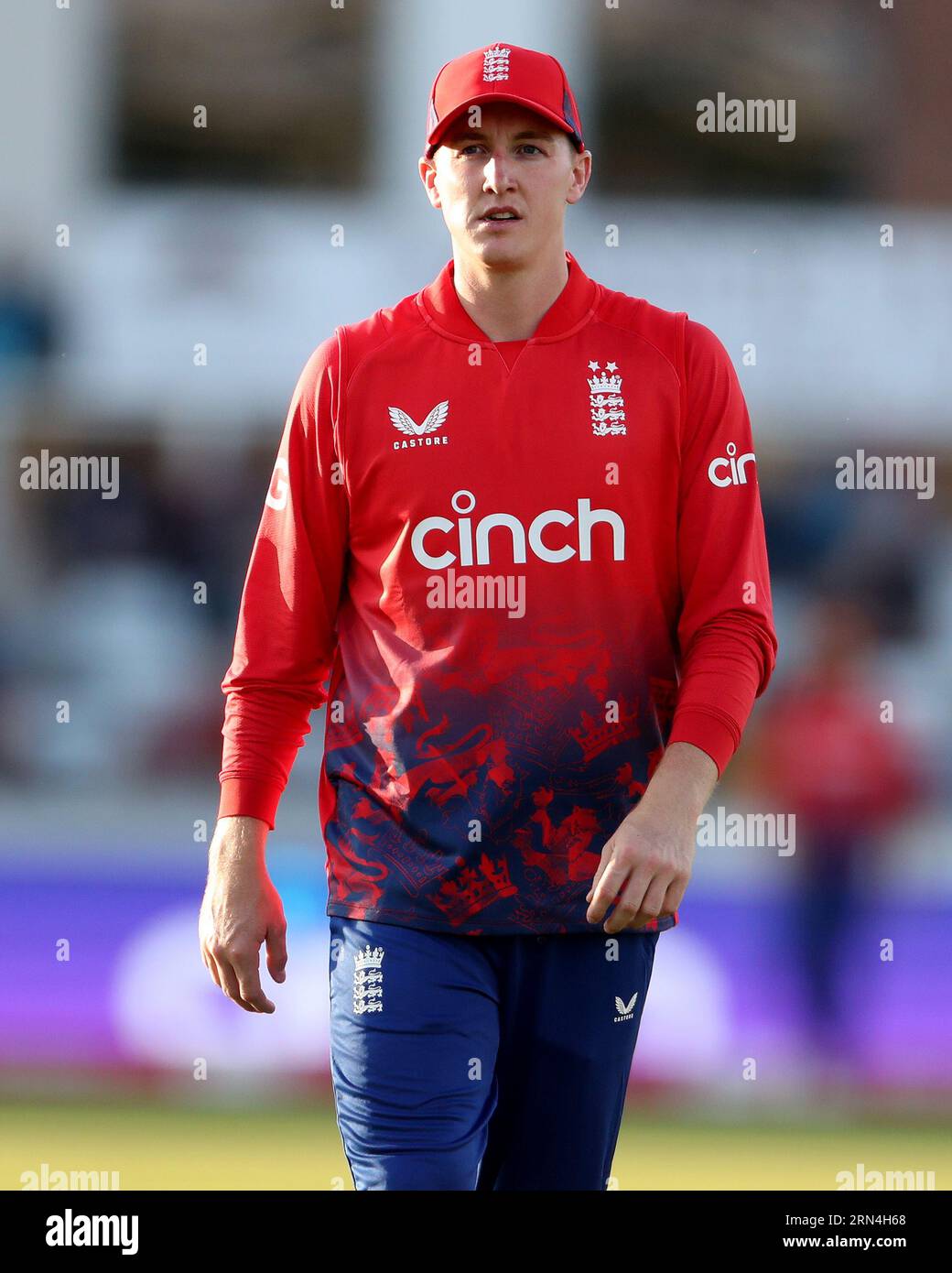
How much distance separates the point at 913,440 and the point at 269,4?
16.2ft

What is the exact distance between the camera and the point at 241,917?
276cm

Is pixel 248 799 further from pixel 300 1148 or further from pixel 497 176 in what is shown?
pixel 300 1148

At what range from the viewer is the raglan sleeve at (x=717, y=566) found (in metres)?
2.75

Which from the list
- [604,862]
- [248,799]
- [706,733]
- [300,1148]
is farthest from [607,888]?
[300,1148]

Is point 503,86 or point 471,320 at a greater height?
point 503,86

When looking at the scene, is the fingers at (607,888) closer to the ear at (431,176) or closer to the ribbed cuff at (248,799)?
the ribbed cuff at (248,799)

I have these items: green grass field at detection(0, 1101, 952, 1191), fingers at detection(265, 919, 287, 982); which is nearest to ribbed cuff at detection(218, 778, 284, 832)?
fingers at detection(265, 919, 287, 982)

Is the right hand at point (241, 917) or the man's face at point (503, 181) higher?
the man's face at point (503, 181)

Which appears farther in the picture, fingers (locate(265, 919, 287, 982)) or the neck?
the neck

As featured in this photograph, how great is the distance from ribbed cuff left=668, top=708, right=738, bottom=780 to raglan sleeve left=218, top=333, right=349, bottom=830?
62 centimetres

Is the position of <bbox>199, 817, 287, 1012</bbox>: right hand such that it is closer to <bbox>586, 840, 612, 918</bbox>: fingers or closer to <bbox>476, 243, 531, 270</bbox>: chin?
<bbox>586, 840, 612, 918</bbox>: fingers

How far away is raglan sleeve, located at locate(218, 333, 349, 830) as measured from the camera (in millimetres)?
2924

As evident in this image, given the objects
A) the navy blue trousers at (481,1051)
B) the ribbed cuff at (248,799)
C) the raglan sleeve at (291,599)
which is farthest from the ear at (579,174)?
the navy blue trousers at (481,1051)

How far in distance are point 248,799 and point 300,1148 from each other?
338 cm
